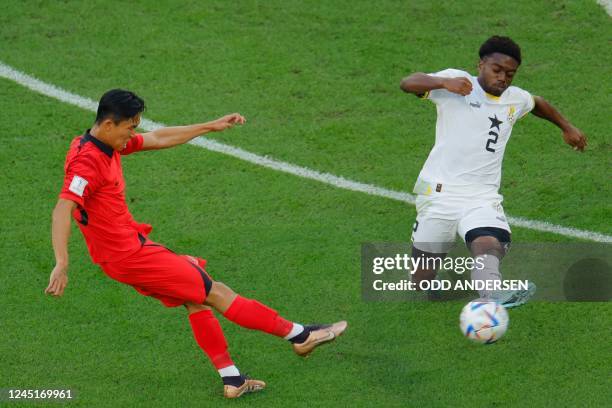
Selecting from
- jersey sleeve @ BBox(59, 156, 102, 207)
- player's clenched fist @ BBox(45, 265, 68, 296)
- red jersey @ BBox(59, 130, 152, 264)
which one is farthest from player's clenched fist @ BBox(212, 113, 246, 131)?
player's clenched fist @ BBox(45, 265, 68, 296)

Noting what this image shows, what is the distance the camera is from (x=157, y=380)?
7.52 meters

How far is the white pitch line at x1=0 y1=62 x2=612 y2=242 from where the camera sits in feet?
30.1

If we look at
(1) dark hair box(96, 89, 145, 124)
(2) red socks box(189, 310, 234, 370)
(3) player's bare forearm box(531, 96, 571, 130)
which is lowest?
(2) red socks box(189, 310, 234, 370)

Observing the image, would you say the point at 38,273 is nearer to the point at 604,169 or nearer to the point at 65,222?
the point at 65,222

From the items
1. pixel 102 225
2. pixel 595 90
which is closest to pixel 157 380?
pixel 102 225

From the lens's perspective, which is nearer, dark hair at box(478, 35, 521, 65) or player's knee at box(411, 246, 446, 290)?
dark hair at box(478, 35, 521, 65)

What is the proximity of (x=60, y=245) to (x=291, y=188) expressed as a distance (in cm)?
346

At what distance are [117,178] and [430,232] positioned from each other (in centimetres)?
233

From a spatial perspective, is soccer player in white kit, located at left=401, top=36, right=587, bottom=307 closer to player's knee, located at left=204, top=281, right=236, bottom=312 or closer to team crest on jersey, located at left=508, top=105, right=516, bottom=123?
team crest on jersey, located at left=508, top=105, right=516, bottom=123

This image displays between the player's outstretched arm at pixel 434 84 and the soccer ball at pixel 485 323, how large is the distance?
1.51m

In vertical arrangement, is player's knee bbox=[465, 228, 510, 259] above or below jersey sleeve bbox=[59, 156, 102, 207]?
below

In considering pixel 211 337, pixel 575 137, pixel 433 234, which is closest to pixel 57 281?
pixel 211 337

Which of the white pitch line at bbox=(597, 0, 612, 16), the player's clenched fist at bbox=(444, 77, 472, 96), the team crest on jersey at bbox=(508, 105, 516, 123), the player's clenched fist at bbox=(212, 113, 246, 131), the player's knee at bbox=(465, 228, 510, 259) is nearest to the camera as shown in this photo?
the player's clenched fist at bbox=(212, 113, 246, 131)

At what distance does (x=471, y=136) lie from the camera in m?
8.00
